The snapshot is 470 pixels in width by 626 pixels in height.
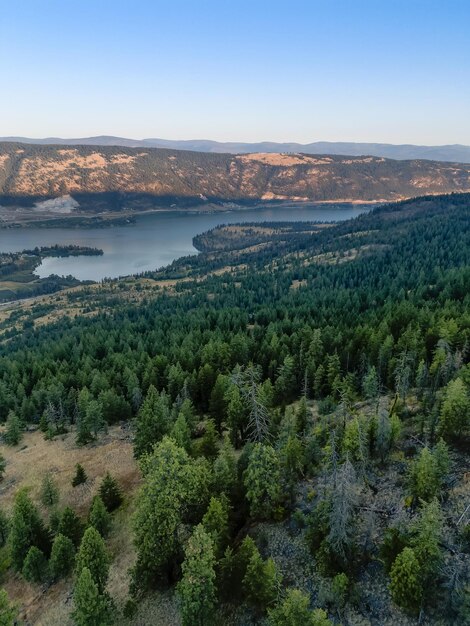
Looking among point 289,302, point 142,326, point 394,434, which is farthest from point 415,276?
point 394,434

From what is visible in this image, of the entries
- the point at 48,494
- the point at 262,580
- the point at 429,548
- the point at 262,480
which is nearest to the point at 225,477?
the point at 262,480

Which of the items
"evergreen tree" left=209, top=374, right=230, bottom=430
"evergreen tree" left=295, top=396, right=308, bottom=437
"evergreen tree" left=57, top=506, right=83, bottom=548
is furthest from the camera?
"evergreen tree" left=209, top=374, right=230, bottom=430

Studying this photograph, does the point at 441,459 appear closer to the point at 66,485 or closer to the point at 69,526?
the point at 69,526

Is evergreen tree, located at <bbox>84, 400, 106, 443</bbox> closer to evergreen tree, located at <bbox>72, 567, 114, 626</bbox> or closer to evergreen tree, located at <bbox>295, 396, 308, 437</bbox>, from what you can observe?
evergreen tree, located at <bbox>295, 396, 308, 437</bbox>

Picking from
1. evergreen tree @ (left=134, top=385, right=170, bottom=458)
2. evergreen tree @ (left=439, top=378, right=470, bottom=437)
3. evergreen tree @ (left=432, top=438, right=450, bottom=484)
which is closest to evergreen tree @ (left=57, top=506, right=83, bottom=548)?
evergreen tree @ (left=134, top=385, right=170, bottom=458)

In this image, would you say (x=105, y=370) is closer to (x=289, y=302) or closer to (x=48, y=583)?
(x=48, y=583)

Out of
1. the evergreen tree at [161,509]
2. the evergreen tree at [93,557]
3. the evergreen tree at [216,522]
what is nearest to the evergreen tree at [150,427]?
the evergreen tree at [161,509]
